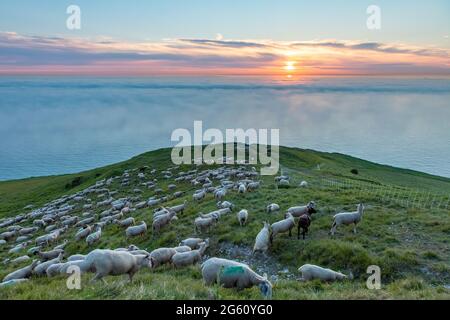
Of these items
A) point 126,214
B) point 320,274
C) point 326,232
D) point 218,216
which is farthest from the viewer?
point 126,214

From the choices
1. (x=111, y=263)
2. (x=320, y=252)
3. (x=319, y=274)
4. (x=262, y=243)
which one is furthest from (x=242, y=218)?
(x=111, y=263)

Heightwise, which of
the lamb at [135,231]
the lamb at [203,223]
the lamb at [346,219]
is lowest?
the lamb at [135,231]

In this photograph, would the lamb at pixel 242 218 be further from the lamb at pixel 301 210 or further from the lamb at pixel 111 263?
the lamb at pixel 111 263

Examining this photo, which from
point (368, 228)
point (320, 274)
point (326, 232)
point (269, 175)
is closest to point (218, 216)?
point (326, 232)

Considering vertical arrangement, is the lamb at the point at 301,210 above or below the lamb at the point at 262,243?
above

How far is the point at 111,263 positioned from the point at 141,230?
510 inches

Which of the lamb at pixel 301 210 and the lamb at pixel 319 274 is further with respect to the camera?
the lamb at pixel 301 210

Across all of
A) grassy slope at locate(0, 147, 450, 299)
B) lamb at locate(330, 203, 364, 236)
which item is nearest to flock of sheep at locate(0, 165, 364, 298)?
lamb at locate(330, 203, 364, 236)

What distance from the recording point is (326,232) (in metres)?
20.4

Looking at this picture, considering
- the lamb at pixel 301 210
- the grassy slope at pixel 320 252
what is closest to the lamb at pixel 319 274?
the grassy slope at pixel 320 252

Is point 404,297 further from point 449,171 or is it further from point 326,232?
point 449,171

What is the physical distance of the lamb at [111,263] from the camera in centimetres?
1227

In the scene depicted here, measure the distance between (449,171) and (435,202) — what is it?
4424 inches

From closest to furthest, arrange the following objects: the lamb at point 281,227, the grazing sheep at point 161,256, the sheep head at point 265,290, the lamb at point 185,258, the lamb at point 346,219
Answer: the sheep head at point 265,290 → the lamb at point 185,258 → the grazing sheep at point 161,256 → the lamb at point 281,227 → the lamb at point 346,219
